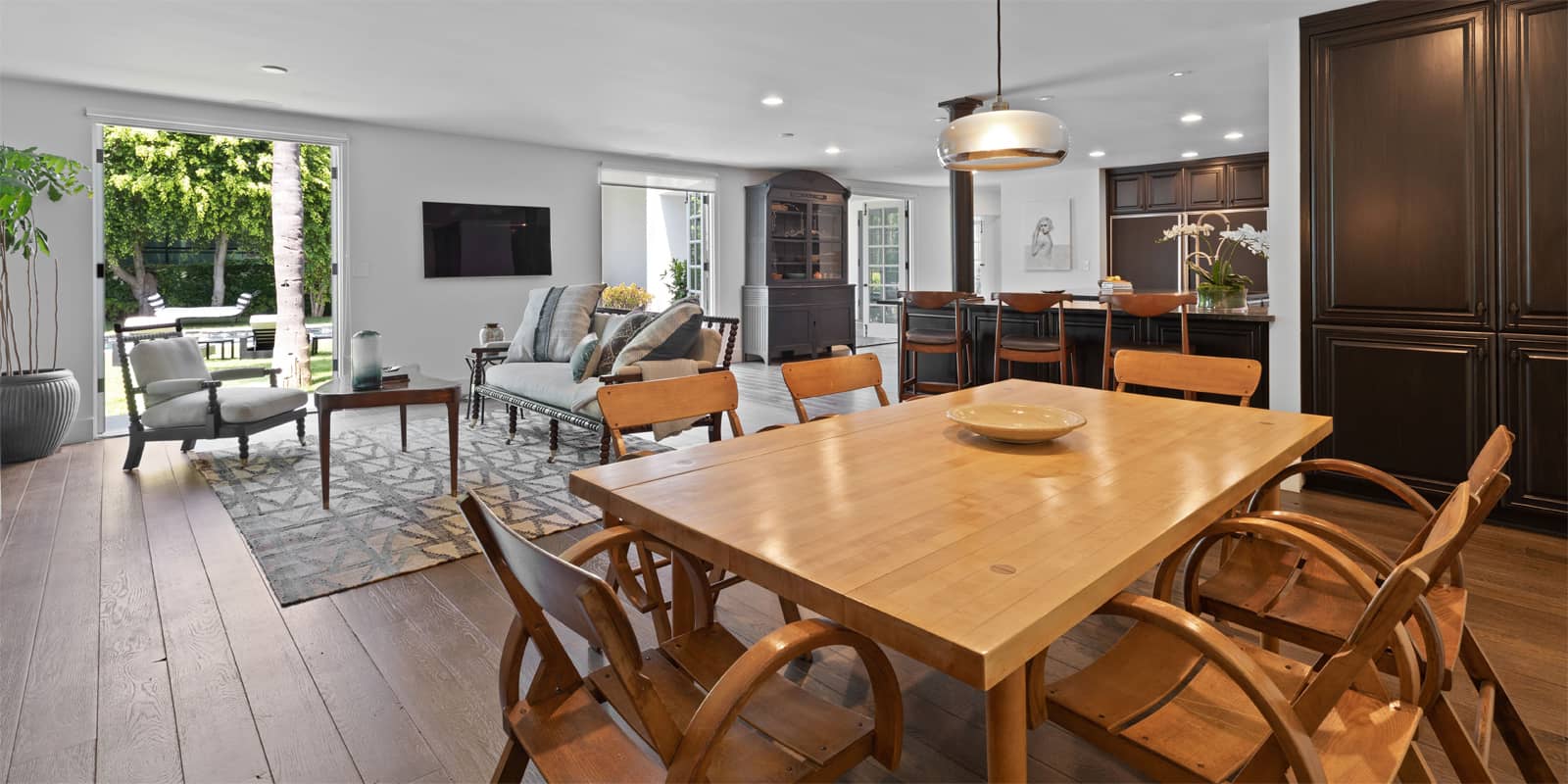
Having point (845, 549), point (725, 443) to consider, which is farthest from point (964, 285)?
point (845, 549)

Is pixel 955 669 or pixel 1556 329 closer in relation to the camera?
pixel 955 669

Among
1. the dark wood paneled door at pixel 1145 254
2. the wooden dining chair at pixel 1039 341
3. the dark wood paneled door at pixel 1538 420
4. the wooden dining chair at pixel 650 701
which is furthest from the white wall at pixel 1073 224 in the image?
the wooden dining chair at pixel 650 701

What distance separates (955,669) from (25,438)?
5827 millimetres

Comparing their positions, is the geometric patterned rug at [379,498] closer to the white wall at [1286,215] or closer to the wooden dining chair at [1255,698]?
the wooden dining chair at [1255,698]

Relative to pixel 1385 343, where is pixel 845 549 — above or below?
below

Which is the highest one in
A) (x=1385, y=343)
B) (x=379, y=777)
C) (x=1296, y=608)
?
(x=1385, y=343)

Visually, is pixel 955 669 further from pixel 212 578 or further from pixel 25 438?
pixel 25 438

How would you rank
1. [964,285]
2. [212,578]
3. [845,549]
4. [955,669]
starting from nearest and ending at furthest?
[955,669] < [845,549] < [212,578] < [964,285]

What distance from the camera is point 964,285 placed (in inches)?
241

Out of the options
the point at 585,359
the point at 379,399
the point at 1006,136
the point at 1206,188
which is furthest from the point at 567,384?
the point at 1206,188

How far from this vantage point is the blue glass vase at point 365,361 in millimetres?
3963

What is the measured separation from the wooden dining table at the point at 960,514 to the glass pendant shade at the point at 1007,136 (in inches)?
30.8

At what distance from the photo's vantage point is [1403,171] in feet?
11.5

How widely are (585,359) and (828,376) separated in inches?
92.1
